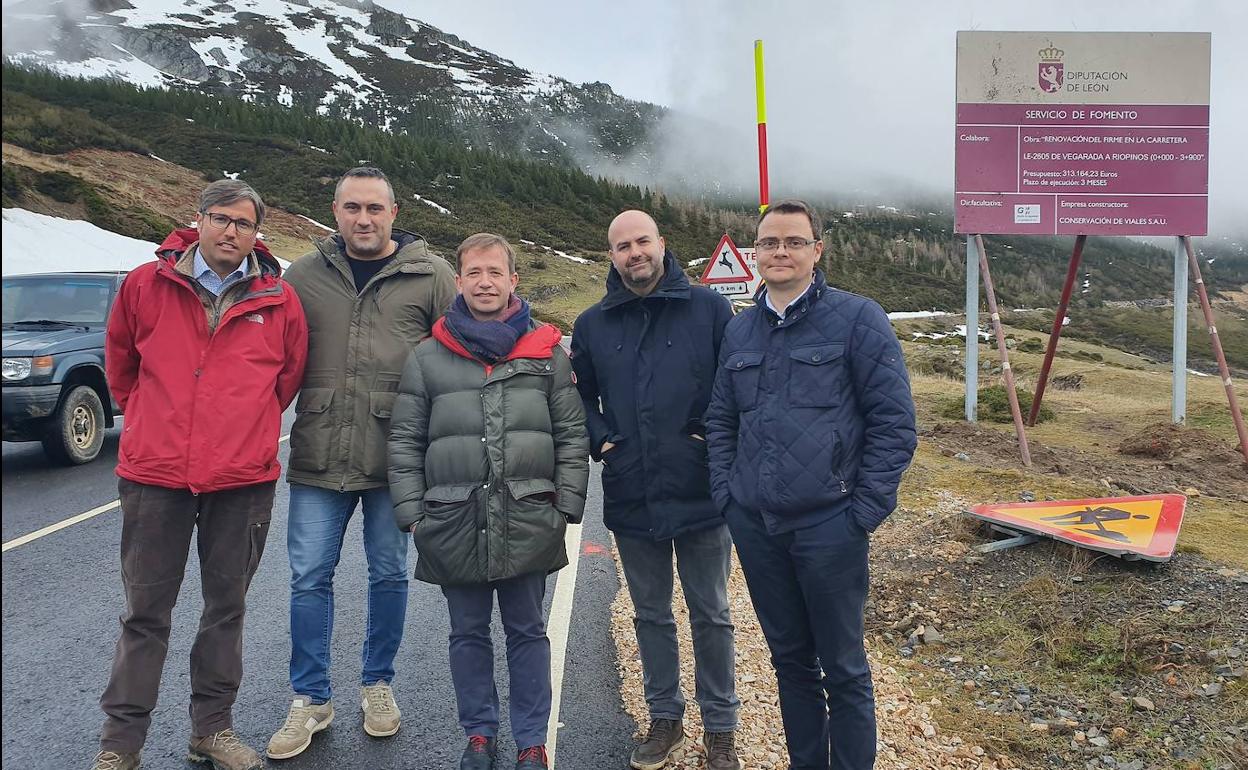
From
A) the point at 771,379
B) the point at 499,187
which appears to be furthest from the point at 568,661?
the point at 499,187

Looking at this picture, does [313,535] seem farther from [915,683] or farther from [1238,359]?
[1238,359]

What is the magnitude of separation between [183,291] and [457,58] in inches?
6396

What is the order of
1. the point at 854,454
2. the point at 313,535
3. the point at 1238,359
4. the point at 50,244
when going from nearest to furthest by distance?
the point at 854,454, the point at 313,535, the point at 50,244, the point at 1238,359

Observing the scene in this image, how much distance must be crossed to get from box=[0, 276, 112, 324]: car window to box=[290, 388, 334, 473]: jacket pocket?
6.94 m

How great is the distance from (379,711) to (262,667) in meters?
0.93

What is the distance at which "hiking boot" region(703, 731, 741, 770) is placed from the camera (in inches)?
118

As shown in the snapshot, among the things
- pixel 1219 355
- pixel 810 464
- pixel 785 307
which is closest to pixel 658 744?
pixel 810 464

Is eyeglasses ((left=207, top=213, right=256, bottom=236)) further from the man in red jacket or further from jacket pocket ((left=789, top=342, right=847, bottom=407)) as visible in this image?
jacket pocket ((left=789, top=342, right=847, bottom=407))

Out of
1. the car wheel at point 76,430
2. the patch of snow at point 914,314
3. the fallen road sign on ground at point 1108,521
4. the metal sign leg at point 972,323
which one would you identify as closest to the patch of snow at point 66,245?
the car wheel at point 76,430

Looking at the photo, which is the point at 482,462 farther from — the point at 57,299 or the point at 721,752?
the point at 57,299

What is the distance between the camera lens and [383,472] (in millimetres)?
3186

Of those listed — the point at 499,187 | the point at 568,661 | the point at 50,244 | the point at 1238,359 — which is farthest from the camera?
the point at 499,187

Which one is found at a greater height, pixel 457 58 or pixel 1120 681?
pixel 457 58

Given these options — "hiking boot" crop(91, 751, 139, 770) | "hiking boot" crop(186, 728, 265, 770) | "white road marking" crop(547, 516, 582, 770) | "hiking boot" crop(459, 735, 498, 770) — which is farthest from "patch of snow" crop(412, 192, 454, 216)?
"hiking boot" crop(459, 735, 498, 770)
